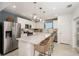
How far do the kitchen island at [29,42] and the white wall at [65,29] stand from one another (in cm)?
23

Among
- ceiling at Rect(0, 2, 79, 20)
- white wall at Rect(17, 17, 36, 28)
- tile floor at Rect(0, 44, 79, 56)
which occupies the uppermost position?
ceiling at Rect(0, 2, 79, 20)

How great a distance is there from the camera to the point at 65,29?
1.80 metres

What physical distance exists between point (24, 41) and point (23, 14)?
51 centimetres

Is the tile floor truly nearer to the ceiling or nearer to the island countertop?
the island countertop

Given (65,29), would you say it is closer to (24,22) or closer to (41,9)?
(41,9)

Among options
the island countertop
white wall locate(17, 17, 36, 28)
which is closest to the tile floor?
the island countertop

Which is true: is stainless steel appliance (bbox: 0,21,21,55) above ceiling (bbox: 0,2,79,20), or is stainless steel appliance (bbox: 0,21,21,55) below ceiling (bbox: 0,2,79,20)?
below

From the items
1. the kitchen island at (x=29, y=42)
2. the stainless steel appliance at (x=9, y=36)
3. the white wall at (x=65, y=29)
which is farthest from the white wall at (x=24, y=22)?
the white wall at (x=65, y=29)

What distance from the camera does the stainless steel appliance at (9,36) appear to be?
72.2 inches

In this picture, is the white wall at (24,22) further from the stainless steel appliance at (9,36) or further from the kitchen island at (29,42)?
the kitchen island at (29,42)

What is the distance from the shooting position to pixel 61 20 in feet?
5.88

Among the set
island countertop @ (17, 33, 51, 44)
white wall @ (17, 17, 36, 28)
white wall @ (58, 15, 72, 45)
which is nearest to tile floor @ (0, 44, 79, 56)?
white wall @ (58, 15, 72, 45)

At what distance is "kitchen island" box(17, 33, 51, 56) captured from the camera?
1.78 metres

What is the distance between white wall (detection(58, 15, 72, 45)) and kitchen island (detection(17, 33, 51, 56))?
0.77 feet
